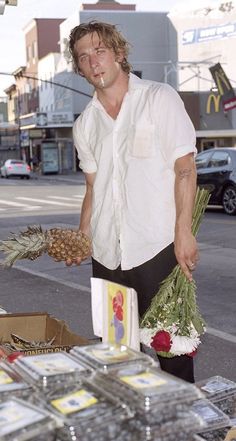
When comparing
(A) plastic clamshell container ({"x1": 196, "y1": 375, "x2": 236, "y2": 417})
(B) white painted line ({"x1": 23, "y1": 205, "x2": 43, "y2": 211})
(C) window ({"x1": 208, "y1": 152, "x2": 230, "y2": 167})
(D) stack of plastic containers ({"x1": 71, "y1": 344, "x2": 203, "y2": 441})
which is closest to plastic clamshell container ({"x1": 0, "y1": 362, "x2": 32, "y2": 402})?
(D) stack of plastic containers ({"x1": 71, "y1": 344, "x2": 203, "y2": 441})

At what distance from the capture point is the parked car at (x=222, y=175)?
17641 millimetres

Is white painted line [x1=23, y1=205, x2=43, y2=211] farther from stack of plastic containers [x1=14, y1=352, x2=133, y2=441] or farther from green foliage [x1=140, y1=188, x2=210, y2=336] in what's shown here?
stack of plastic containers [x1=14, y1=352, x2=133, y2=441]

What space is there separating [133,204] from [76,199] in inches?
896

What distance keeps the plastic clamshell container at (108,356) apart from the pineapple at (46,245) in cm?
91

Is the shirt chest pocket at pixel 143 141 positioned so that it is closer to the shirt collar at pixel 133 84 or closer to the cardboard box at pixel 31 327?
the shirt collar at pixel 133 84

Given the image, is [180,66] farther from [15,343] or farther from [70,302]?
[15,343]

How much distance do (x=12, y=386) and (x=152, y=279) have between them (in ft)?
4.17

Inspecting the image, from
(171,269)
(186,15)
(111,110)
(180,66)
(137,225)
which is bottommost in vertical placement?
(171,269)

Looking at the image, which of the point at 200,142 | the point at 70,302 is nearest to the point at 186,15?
the point at 200,142

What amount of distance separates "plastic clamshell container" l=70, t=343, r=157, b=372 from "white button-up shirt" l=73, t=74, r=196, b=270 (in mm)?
860

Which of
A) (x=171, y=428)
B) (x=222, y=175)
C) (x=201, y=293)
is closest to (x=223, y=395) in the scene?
(x=171, y=428)

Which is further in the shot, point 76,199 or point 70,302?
point 76,199

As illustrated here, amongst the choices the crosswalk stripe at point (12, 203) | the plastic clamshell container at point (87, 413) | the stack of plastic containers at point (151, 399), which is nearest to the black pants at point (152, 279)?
the stack of plastic containers at point (151, 399)

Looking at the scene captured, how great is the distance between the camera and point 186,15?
44250 mm
